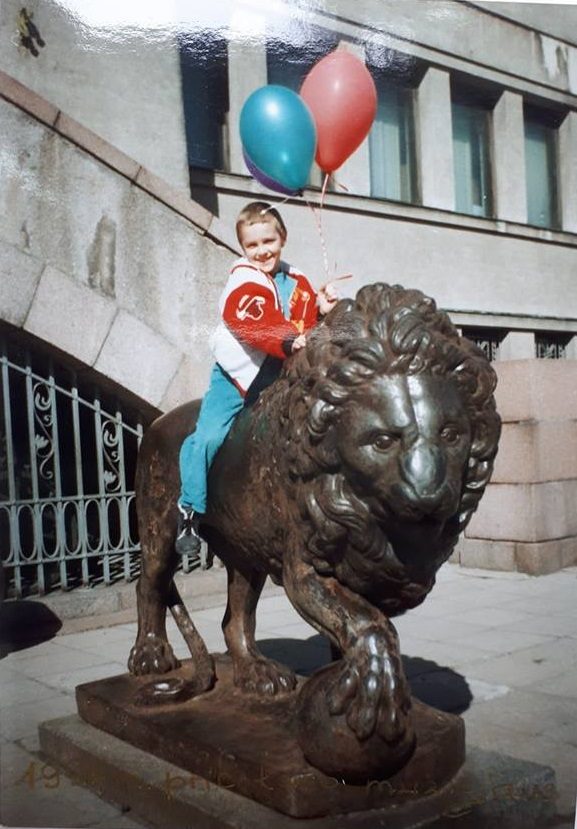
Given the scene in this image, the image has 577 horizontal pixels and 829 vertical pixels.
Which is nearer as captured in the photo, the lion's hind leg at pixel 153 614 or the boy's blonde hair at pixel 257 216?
the boy's blonde hair at pixel 257 216

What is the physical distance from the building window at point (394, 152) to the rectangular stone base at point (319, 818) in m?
3.34

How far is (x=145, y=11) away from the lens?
2.62m

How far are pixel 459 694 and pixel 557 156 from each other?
265 cm

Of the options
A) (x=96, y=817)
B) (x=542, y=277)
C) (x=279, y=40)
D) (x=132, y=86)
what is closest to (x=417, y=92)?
(x=542, y=277)

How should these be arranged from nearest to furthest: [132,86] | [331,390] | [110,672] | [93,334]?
1. [331,390]
2. [110,672]
3. [132,86]
4. [93,334]

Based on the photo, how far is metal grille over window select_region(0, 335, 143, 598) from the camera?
550 centimetres

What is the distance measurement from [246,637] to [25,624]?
2.56 metres

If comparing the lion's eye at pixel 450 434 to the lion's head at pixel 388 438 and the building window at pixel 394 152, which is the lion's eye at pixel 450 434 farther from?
the building window at pixel 394 152

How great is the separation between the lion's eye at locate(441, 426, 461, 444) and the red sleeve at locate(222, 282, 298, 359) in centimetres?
62

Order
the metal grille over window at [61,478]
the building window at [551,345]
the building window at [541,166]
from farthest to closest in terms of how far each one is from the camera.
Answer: the building window at [551,345] → the metal grille over window at [61,478] → the building window at [541,166]

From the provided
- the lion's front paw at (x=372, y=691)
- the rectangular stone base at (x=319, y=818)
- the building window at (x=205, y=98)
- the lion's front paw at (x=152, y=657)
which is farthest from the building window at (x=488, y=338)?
the lion's front paw at (x=372, y=691)

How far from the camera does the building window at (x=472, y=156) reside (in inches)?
208

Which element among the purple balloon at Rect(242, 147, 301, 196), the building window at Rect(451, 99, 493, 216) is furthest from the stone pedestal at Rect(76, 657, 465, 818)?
the building window at Rect(451, 99, 493, 216)

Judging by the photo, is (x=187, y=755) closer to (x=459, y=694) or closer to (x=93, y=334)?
(x=459, y=694)
